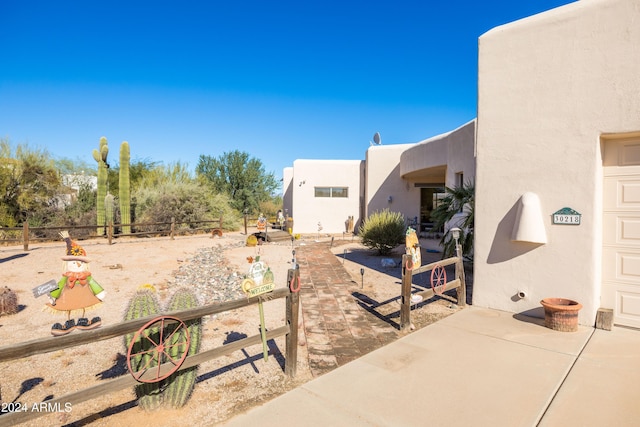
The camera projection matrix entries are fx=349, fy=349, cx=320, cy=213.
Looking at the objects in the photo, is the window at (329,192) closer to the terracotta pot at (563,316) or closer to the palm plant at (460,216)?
the palm plant at (460,216)

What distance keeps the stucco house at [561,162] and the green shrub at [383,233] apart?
18.2 ft

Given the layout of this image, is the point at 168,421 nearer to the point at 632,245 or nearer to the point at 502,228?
the point at 502,228

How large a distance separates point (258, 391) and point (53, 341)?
176cm

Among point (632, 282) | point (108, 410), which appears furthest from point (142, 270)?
point (632, 282)

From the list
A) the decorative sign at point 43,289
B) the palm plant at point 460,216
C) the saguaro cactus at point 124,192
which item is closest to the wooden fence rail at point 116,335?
the decorative sign at point 43,289

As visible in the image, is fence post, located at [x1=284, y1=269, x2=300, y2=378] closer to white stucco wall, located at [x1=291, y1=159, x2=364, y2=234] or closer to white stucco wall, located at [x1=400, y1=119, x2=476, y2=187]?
white stucco wall, located at [x1=400, y1=119, x2=476, y2=187]

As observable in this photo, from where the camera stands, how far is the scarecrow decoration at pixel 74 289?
12.5 ft

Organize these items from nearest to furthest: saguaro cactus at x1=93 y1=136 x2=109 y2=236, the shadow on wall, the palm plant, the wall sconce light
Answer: the wall sconce light → the shadow on wall → the palm plant → saguaro cactus at x1=93 y1=136 x2=109 y2=236

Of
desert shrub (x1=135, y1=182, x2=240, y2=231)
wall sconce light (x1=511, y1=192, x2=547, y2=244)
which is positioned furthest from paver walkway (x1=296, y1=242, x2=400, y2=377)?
desert shrub (x1=135, y1=182, x2=240, y2=231)

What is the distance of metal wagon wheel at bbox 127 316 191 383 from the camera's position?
8.85 feet

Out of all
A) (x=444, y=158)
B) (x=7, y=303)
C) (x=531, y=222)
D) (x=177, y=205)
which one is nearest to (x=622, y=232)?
(x=531, y=222)

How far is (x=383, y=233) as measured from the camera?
1130 centimetres

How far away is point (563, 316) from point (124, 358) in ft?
18.1

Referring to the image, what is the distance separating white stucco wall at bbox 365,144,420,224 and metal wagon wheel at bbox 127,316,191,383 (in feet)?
53.7
